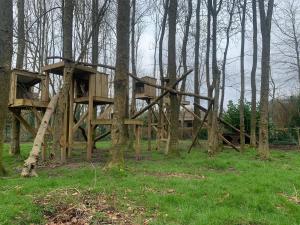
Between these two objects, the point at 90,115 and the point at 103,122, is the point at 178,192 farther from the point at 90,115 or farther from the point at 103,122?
the point at 90,115

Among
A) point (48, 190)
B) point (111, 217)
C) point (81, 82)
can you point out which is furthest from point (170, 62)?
point (111, 217)

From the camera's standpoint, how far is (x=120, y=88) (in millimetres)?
10242

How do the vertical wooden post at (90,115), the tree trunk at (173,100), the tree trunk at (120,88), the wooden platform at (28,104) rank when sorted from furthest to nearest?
the tree trunk at (173,100)
the vertical wooden post at (90,115)
the wooden platform at (28,104)
the tree trunk at (120,88)

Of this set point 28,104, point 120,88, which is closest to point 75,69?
point 28,104

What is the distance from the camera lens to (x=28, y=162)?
30.5ft

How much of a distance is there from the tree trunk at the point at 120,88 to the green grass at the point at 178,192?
61 cm

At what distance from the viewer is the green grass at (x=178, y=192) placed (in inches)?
238

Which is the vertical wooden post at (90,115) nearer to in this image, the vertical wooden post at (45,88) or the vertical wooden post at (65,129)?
the vertical wooden post at (65,129)

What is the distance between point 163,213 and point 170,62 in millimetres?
9067

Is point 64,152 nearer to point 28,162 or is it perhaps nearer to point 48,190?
point 28,162

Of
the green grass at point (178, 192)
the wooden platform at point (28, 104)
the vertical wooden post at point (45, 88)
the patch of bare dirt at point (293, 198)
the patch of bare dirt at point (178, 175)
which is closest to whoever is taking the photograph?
the green grass at point (178, 192)

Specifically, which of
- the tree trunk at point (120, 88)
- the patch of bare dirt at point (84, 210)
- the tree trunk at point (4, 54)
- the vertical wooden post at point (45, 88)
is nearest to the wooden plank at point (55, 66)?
the vertical wooden post at point (45, 88)

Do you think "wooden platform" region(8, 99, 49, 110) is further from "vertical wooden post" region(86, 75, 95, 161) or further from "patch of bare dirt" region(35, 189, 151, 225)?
"patch of bare dirt" region(35, 189, 151, 225)

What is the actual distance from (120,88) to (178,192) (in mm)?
3741
